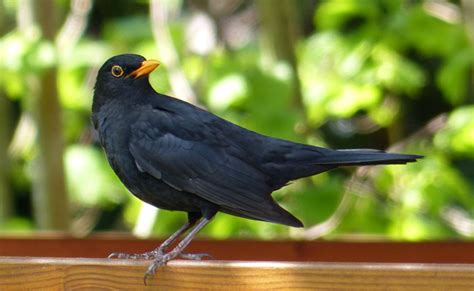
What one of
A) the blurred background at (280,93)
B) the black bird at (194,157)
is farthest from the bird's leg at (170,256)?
the blurred background at (280,93)

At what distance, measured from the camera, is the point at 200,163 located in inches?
136

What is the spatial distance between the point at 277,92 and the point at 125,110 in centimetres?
224

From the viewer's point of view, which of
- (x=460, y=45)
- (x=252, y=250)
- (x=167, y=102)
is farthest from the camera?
(x=460, y=45)

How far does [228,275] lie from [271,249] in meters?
1.57

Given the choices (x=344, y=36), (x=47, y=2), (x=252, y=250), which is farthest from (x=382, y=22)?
(x=252, y=250)

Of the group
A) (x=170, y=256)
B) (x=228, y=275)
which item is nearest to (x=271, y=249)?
(x=170, y=256)

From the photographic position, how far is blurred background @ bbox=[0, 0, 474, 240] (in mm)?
5805

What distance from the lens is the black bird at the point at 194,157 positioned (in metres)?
3.38

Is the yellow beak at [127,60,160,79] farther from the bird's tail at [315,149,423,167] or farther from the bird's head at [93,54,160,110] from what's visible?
the bird's tail at [315,149,423,167]

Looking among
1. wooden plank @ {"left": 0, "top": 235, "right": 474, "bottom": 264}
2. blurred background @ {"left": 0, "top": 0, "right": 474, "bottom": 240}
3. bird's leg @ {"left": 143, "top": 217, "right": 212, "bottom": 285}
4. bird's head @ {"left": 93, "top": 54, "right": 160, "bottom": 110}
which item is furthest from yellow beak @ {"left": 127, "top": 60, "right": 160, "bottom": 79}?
blurred background @ {"left": 0, "top": 0, "right": 474, "bottom": 240}

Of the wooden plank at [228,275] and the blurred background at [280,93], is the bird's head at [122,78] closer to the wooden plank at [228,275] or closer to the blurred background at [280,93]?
the wooden plank at [228,275]

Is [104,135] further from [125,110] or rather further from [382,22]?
[382,22]

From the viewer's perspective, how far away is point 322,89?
20.9ft

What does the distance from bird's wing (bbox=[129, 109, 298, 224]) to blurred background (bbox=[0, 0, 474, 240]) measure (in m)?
1.78
